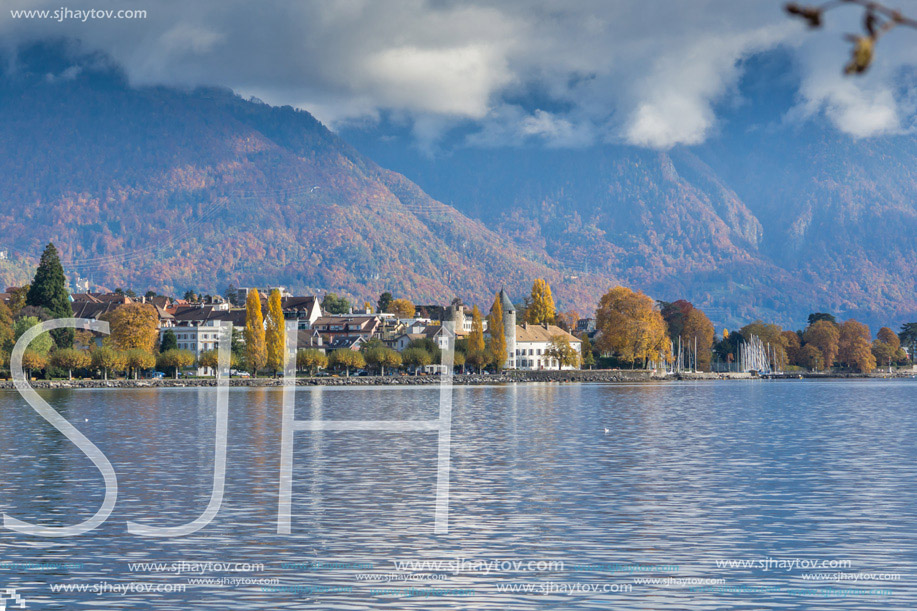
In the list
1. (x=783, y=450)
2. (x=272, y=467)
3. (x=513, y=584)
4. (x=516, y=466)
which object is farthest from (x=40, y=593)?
(x=783, y=450)

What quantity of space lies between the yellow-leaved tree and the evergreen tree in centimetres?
2347

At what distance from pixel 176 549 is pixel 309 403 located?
69081 mm

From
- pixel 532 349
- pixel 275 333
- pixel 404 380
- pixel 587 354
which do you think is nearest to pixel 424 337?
pixel 532 349

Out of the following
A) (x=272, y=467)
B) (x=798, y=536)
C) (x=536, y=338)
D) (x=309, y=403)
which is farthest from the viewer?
(x=536, y=338)

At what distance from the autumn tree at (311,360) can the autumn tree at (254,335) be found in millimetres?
11626

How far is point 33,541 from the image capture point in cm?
2336

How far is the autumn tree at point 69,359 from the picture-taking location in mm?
124106

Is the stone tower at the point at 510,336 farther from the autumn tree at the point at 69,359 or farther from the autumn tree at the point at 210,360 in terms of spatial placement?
the autumn tree at the point at 69,359

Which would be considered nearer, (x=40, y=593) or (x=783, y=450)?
(x=40, y=593)

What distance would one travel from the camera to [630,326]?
529 ft

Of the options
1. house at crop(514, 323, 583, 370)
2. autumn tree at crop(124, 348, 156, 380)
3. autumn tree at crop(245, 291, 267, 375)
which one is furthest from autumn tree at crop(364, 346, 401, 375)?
autumn tree at crop(124, 348, 156, 380)

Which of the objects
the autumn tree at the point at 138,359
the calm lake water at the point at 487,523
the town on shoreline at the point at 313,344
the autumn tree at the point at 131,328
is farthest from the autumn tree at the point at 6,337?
the calm lake water at the point at 487,523

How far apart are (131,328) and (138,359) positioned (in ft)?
21.8

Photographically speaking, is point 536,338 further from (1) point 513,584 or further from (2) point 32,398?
(1) point 513,584
